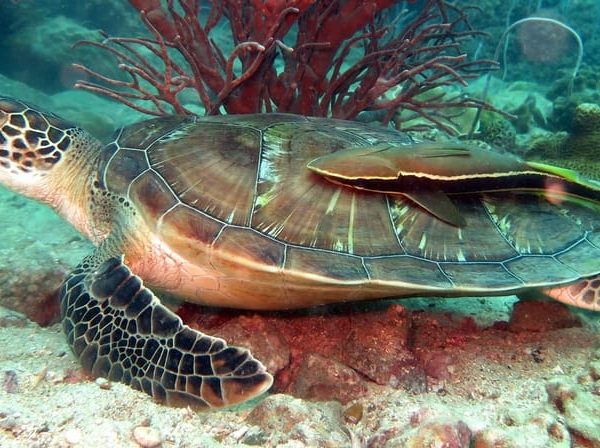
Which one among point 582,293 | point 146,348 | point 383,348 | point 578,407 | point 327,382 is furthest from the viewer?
point 582,293

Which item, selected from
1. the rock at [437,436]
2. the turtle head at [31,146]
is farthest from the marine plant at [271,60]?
the rock at [437,436]

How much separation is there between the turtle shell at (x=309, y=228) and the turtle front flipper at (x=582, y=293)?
0.56ft

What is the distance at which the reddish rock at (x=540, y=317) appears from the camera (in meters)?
2.62

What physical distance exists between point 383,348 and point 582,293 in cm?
127

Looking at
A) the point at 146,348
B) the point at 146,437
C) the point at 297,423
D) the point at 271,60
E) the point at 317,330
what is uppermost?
the point at 271,60

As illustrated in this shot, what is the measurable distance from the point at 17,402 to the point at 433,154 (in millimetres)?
2261

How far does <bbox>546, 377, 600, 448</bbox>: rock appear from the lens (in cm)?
174

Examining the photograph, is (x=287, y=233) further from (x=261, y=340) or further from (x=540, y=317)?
(x=540, y=317)

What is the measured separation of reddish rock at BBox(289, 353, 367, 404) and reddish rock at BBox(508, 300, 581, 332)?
109 cm

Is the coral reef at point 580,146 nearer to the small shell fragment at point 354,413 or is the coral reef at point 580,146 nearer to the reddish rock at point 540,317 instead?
the reddish rock at point 540,317

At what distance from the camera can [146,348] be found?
6.95 feet

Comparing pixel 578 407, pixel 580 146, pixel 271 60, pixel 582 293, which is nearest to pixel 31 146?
pixel 271 60

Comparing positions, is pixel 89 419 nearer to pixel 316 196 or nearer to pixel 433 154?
pixel 316 196

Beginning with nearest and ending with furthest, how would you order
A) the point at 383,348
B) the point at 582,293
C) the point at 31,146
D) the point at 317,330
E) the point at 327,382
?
1. the point at 327,382
2. the point at 383,348
3. the point at 582,293
4. the point at 317,330
5. the point at 31,146
